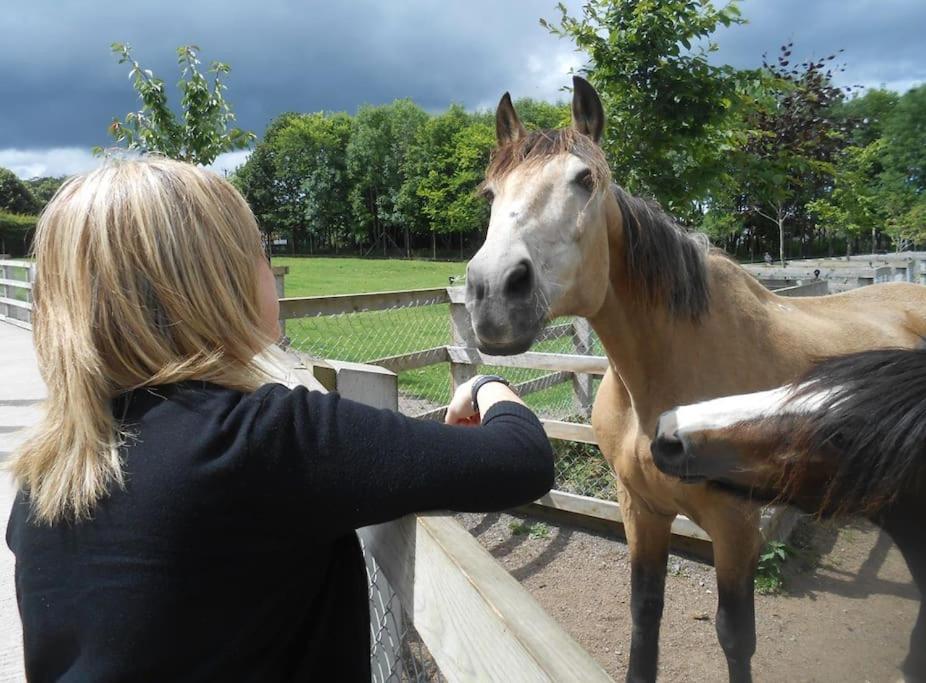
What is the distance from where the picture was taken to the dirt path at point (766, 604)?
2.94 metres

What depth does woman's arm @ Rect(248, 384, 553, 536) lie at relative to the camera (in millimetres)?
796

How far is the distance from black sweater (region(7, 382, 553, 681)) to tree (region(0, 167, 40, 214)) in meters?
65.6

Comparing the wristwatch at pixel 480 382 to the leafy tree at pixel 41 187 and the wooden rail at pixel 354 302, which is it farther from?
the leafy tree at pixel 41 187

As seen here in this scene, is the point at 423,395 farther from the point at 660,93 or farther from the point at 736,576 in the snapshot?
the point at 736,576

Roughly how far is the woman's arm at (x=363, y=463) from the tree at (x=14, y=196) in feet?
216

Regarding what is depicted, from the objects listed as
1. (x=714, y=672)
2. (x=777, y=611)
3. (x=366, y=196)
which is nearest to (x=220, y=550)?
(x=714, y=672)

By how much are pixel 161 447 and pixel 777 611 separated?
141 inches

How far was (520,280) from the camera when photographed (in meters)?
1.98

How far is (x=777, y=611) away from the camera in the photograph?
11.1 ft

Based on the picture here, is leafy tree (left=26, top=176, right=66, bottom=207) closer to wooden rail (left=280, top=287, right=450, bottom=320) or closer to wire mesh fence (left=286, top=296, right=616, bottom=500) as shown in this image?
wire mesh fence (left=286, top=296, right=616, bottom=500)

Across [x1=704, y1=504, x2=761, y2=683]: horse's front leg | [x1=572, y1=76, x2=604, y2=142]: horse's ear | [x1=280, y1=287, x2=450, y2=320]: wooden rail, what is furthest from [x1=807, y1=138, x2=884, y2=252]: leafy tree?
[x1=704, y1=504, x2=761, y2=683]: horse's front leg

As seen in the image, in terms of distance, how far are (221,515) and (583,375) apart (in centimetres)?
508

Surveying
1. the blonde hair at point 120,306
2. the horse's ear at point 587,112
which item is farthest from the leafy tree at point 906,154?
the blonde hair at point 120,306

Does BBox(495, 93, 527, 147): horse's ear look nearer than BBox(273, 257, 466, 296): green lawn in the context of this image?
Yes
